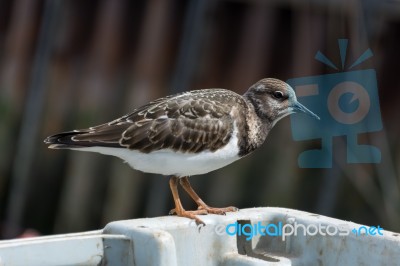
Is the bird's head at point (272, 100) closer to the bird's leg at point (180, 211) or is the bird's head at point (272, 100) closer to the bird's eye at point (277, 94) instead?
the bird's eye at point (277, 94)

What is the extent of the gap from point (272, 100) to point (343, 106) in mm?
1851

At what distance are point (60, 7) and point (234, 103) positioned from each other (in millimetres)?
3201

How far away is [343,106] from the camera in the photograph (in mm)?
7270

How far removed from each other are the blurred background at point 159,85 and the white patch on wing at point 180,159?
2.42 metres

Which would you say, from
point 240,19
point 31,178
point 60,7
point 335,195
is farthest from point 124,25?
point 335,195

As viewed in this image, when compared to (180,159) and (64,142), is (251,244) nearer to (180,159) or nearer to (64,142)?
(180,159)

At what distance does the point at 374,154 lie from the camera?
7312 millimetres

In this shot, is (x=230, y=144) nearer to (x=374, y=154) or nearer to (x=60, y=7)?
(x=374, y=154)

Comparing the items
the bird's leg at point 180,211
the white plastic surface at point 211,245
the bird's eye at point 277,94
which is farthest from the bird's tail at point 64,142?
the bird's eye at point 277,94

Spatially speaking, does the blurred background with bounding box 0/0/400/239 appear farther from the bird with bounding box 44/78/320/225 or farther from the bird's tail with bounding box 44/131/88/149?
the bird's tail with bounding box 44/131/88/149

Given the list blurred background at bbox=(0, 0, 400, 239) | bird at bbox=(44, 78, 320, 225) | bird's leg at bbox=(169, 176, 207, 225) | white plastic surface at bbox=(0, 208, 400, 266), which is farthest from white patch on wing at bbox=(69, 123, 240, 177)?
blurred background at bbox=(0, 0, 400, 239)

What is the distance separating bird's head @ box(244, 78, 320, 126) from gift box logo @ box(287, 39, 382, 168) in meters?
1.43

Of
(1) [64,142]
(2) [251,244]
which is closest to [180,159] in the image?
(1) [64,142]

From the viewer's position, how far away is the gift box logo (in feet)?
23.6
